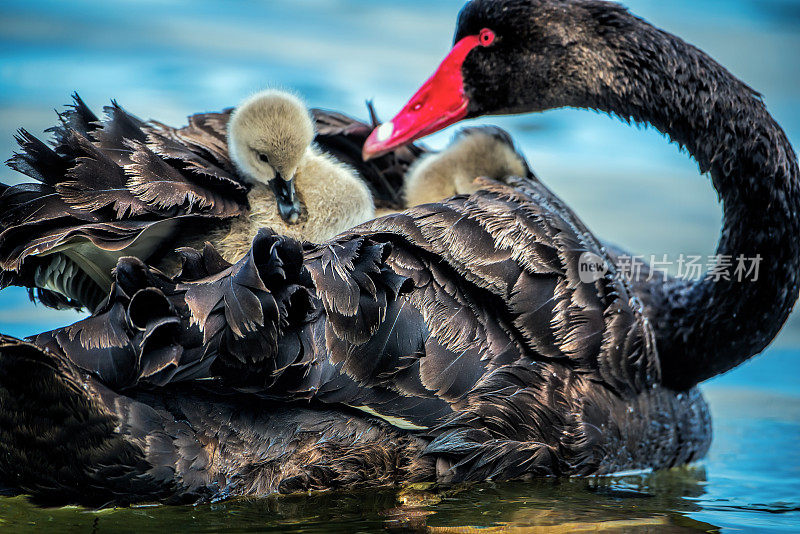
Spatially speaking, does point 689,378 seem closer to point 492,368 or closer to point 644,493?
point 644,493

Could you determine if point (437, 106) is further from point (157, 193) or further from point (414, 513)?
point (414, 513)

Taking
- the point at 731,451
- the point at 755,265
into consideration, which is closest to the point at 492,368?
the point at 755,265

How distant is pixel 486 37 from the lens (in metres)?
3.26

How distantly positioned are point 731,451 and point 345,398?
1969mm

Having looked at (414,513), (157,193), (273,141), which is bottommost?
(414,513)

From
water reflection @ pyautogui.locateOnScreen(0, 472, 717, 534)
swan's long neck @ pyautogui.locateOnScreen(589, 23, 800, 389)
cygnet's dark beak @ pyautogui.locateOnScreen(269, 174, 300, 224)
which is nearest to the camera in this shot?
water reflection @ pyautogui.locateOnScreen(0, 472, 717, 534)

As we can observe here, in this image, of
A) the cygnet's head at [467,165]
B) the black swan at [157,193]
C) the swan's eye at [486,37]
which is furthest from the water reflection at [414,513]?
the swan's eye at [486,37]

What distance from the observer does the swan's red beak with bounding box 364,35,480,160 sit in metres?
3.28

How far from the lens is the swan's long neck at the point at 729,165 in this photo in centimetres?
308

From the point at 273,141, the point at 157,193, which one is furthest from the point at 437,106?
the point at 157,193

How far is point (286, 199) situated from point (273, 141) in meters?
0.18

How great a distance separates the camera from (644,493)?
285 centimetres

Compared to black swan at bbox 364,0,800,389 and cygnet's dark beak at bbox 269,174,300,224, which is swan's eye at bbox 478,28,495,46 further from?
cygnet's dark beak at bbox 269,174,300,224

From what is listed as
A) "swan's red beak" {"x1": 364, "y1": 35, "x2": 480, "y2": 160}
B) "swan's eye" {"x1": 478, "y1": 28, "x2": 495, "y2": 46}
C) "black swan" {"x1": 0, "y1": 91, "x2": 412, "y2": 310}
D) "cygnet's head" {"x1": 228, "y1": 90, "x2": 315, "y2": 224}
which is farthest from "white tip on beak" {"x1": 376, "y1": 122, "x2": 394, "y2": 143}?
"swan's eye" {"x1": 478, "y1": 28, "x2": 495, "y2": 46}
